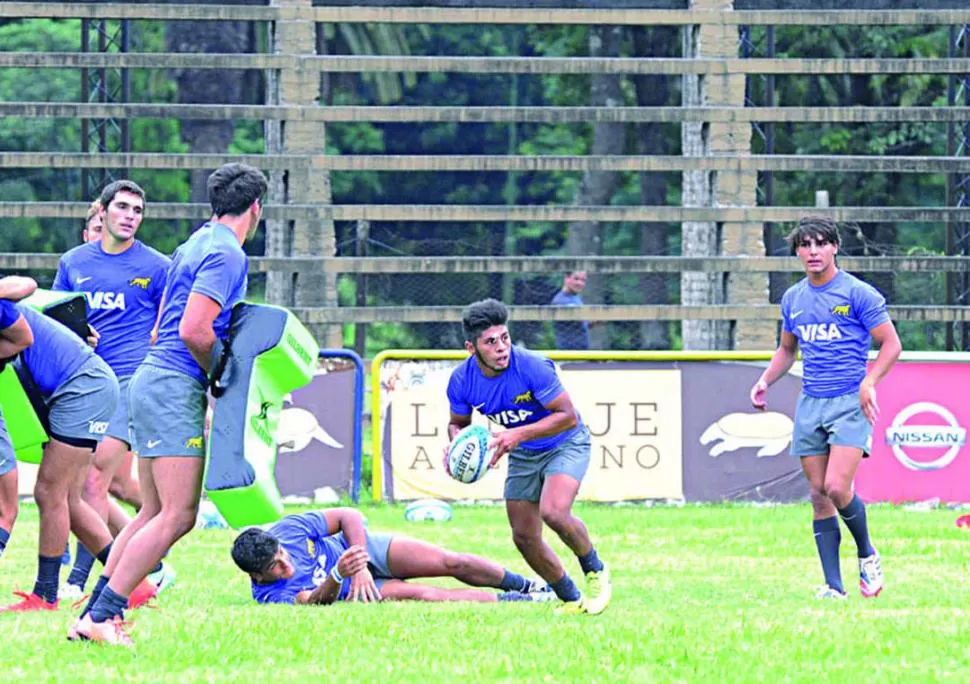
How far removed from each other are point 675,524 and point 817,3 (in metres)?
7.28

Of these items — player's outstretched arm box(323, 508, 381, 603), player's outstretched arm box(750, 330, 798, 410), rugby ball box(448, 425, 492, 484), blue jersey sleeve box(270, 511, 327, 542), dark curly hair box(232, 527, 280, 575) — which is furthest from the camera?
player's outstretched arm box(750, 330, 798, 410)

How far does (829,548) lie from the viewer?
9977mm

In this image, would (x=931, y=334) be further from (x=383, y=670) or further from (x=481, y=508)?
(x=383, y=670)

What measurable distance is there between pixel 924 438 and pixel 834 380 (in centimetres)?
591

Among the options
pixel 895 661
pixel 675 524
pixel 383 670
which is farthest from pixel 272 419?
pixel 675 524

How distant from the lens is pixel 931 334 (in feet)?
64.1

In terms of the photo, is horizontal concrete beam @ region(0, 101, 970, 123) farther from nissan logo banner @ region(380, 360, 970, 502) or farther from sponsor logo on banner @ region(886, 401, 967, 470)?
sponsor logo on banner @ region(886, 401, 967, 470)

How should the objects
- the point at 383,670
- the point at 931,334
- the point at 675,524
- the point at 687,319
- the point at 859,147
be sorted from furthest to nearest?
1. the point at 859,147
2. the point at 931,334
3. the point at 687,319
4. the point at 675,524
5. the point at 383,670

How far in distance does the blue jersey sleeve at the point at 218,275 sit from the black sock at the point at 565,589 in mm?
2660

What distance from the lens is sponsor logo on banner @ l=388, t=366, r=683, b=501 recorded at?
15711 mm

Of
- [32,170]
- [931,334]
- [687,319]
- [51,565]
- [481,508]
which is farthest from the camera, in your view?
[32,170]

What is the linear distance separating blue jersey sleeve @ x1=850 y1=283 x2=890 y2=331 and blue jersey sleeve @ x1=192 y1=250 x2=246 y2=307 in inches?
161

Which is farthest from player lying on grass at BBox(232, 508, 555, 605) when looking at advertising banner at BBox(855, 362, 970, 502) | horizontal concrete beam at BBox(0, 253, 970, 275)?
horizontal concrete beam at BBox(0, 253, 970, 275)

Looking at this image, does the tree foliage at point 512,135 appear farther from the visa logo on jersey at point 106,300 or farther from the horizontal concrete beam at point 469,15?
the visa logo on jersey at point 106,300
